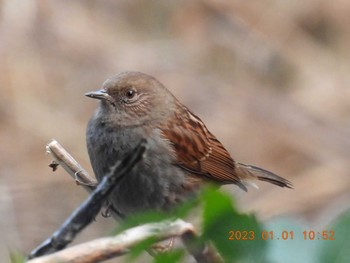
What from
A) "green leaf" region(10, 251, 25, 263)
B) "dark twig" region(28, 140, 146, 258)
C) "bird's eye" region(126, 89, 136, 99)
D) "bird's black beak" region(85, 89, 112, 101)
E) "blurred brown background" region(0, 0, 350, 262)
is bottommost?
"blurred brown background" region(0, 0, 350, 262)

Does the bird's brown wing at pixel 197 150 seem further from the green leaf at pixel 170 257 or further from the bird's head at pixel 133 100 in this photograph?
the green leaf at pixel 170 257

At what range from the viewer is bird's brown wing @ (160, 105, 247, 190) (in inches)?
131

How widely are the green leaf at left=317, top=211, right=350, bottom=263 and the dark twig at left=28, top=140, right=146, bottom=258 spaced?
0.59ft

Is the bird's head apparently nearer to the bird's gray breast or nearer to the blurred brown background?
the bird's gray breast

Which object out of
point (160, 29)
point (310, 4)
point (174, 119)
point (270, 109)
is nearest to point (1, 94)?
point (160, 29)

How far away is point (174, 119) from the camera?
341 centimetres

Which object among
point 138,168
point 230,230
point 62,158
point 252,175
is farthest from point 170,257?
point 252,175

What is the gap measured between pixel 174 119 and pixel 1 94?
337 cm

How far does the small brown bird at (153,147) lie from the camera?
2936mm

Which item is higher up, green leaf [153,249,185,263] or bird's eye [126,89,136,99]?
green leaf [153,249,185,263]

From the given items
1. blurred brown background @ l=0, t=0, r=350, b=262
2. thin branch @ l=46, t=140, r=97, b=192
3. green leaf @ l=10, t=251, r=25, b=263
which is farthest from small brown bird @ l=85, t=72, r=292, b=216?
blurred brown background @ l=0, t=0, r=350, b=262

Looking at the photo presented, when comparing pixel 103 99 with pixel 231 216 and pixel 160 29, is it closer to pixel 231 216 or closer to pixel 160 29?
pixel 231 216

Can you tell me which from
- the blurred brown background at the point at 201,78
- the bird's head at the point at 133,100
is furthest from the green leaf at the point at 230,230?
the blurred brown background at the point at 201,78

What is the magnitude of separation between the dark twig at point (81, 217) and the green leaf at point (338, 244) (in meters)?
0.18
